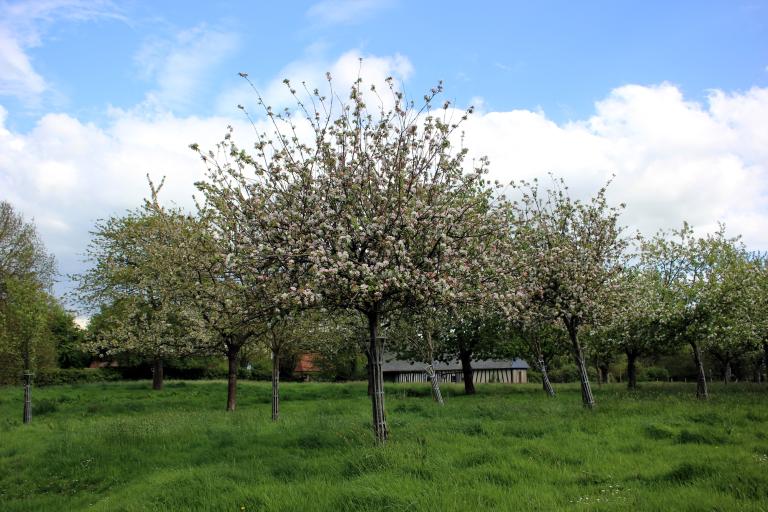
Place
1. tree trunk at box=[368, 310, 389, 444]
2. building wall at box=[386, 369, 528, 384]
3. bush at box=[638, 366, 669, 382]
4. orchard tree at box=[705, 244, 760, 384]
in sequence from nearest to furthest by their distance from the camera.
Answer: tree trunk at box=[368, 310, 389, 444] → orchard tree at box=[705, 244, 760, 384] → bush at box=[638, 366, 669, 382] → building wall at box=[386, 369, 528, 384]

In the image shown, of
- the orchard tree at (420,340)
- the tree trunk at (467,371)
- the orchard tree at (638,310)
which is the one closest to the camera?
the orchard tree at (420,340)

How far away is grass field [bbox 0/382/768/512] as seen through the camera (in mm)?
8578

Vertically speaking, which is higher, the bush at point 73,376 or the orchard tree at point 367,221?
the orchard tree at point 367,221

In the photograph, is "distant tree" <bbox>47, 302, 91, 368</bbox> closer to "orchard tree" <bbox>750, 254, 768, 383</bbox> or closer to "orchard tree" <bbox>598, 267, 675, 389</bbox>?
"orchard tree" <bbox>598, 267, 675, 389</bbox>

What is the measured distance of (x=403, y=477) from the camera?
968 centimetres

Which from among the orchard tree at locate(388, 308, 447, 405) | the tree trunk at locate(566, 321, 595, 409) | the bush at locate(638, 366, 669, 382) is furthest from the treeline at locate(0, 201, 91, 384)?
the bush at locate(638, 366, 669, 382)

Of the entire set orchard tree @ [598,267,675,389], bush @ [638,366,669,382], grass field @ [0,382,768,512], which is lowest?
bush @ [638,366,669,382]

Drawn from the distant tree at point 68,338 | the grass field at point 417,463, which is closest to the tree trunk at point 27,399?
the grass field at point 417,463

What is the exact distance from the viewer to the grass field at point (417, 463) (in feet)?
28.1

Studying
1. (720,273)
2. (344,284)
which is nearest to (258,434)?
(344,284)

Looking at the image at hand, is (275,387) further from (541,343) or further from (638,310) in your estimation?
(541,343)

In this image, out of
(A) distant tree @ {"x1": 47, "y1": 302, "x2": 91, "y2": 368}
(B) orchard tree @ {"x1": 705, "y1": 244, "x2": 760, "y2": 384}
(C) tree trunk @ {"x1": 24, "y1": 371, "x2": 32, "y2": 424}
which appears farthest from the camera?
(A) distant tree @ {"x1": 47, "y1": 302, "x2": 91, "y2": 368}

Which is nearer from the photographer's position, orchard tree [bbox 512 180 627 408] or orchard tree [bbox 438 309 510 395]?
orchard tree [bbox 512 180 627 408]

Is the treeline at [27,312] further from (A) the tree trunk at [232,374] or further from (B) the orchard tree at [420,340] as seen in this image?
(B) the orchard tree at [420,340]
